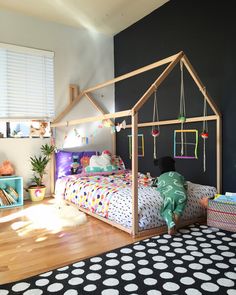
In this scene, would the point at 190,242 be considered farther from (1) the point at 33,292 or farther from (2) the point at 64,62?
(2) the point at 64,62

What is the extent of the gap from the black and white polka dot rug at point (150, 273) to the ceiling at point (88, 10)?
317 cm

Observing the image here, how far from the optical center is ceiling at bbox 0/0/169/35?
12.1 feet

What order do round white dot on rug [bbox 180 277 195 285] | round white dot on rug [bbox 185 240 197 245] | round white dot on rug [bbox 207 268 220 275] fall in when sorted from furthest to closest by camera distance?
round white dot on rug [bbox 185 240 197 245]
round white dot on rug [bbox 207 268 220 275]
round white dot on rug [bbox 180 277 195 285]

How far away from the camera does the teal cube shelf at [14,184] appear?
364cm

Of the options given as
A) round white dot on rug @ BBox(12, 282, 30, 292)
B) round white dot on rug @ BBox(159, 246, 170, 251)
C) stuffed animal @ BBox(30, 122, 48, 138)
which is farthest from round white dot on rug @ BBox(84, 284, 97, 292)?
stuffed animal @ BBox(30, 122, 48, 138)

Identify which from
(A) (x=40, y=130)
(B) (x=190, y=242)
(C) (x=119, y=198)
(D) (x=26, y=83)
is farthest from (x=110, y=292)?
(D) (x=26, y=83)

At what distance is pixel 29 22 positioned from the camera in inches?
161

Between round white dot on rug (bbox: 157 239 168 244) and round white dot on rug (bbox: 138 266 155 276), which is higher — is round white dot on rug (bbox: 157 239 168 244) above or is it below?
above

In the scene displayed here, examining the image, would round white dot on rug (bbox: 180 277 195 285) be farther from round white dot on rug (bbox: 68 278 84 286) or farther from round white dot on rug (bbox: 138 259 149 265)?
round white dot on rug (bbox: 68 278 84 286)

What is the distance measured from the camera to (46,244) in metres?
2.34

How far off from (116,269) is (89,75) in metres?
3.52

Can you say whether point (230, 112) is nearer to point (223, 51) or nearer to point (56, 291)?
point (223, 51)

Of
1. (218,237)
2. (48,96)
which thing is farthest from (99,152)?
(218,237)

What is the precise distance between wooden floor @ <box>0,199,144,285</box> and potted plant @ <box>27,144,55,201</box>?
2.85 feet
